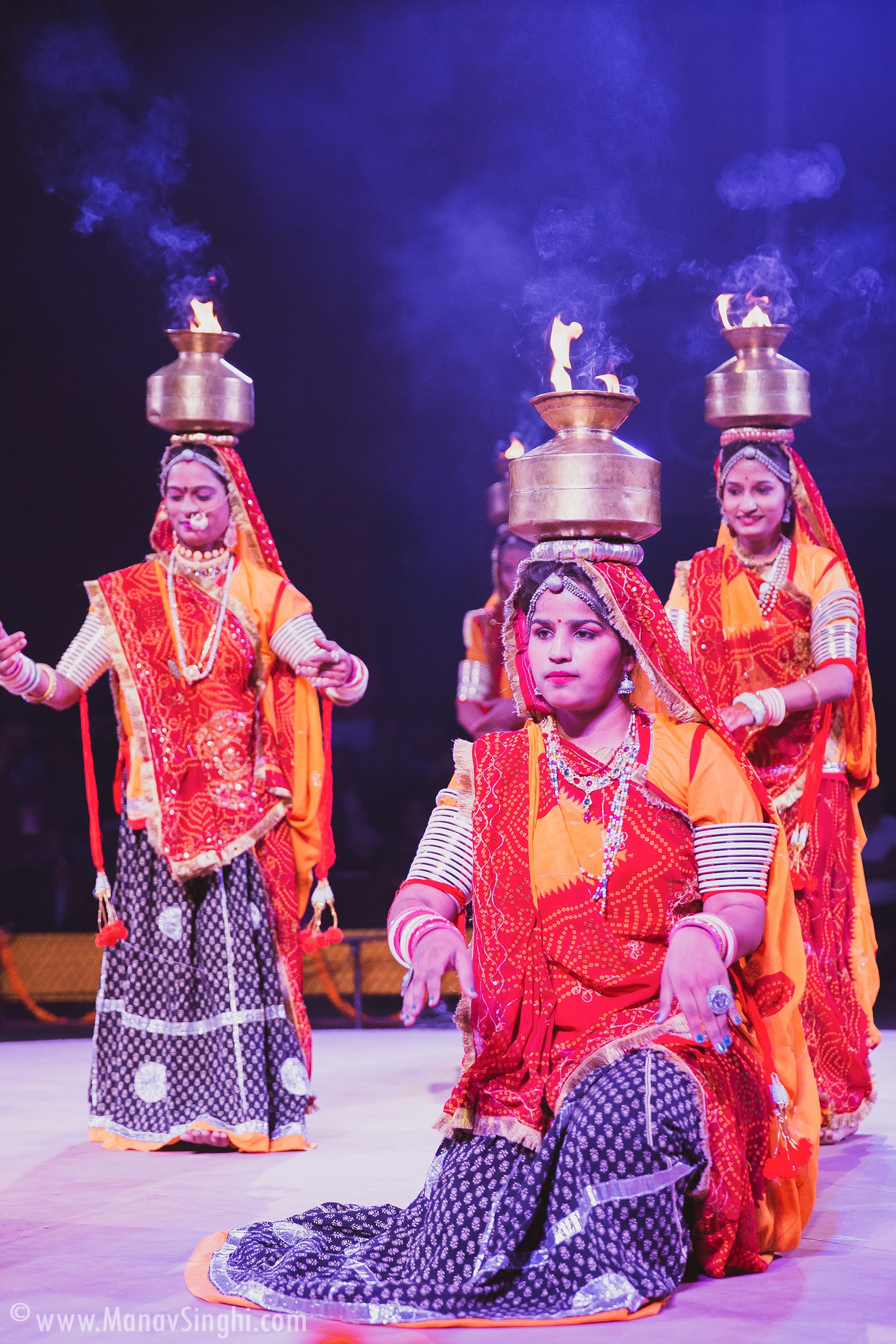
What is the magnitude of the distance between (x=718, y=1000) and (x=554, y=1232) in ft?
1.55

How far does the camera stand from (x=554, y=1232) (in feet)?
9.39

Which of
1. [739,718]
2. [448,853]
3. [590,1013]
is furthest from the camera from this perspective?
[739,718]

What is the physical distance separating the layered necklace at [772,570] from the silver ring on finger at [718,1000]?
230 cm

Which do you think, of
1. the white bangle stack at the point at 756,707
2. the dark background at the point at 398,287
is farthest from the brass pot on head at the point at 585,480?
the dark background at the point at 398,287

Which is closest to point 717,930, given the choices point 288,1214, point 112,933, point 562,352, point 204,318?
point 562,352

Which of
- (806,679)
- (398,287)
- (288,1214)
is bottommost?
(288,1214)

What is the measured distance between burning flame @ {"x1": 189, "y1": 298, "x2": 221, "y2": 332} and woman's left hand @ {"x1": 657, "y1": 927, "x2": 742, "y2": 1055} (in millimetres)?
2899

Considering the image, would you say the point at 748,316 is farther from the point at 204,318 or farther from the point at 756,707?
the point at 204,318

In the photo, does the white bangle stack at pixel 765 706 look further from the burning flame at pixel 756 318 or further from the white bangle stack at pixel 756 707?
the burning flame at pixel 756 318

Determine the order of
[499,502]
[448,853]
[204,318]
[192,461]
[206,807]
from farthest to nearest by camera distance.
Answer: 1. [499,502]
2. [204,318]
3. [192,461]
4. [206,807]
5. [448,853]

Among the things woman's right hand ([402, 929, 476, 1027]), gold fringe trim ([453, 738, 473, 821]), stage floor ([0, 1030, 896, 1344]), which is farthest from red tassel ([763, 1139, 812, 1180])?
gold fringe trim ([453, 738, 473, 821])

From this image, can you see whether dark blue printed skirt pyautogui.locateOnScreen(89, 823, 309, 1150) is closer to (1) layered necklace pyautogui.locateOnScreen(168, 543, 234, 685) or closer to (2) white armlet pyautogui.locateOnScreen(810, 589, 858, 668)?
(1) layered necklace pyautogui.locateOnScreen(168, 543, 234, 685)

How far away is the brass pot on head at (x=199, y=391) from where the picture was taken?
16.4 feet

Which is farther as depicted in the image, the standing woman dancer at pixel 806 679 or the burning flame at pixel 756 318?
the burning flame at pixel 756 318
